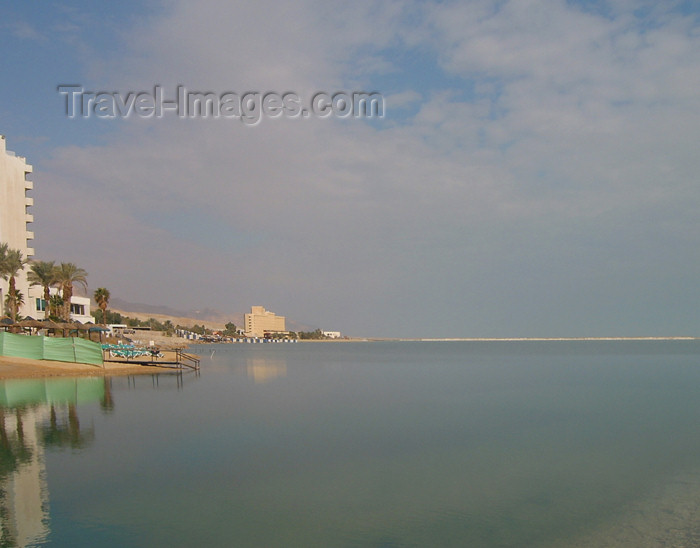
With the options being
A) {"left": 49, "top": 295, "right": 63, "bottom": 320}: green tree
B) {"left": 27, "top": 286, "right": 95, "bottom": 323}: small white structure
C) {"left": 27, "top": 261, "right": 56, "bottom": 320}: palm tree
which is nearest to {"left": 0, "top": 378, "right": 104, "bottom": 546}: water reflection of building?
{"left": 27, "top": 261, "right": 56, "bottom": 320}: palm tree

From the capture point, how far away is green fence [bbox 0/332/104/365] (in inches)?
1663

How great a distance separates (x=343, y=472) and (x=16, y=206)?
236 feet

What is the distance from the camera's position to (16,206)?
7288 centimetres

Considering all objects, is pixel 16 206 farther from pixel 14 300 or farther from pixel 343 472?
pixel 343 472

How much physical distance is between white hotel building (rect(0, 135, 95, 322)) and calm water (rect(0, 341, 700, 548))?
4202cm

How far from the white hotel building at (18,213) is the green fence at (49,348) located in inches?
1146

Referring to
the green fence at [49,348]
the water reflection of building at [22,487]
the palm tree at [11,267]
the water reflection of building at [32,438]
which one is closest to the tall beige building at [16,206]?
the palm tree at [11,267]

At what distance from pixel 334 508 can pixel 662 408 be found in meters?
28.1

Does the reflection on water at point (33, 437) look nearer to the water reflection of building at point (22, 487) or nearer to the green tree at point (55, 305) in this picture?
the water reflection of building at point (22, 487)

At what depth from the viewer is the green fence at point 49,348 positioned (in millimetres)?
42250

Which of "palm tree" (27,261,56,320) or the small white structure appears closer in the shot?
"palm tree" (27,261,56,320)

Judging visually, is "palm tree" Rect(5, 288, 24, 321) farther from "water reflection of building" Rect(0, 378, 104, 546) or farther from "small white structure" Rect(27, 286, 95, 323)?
"water reflection of building" Rect(0, 378, 104, 546)

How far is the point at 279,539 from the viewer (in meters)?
12.1

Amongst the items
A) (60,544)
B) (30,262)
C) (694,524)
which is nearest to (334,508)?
(60,544)
